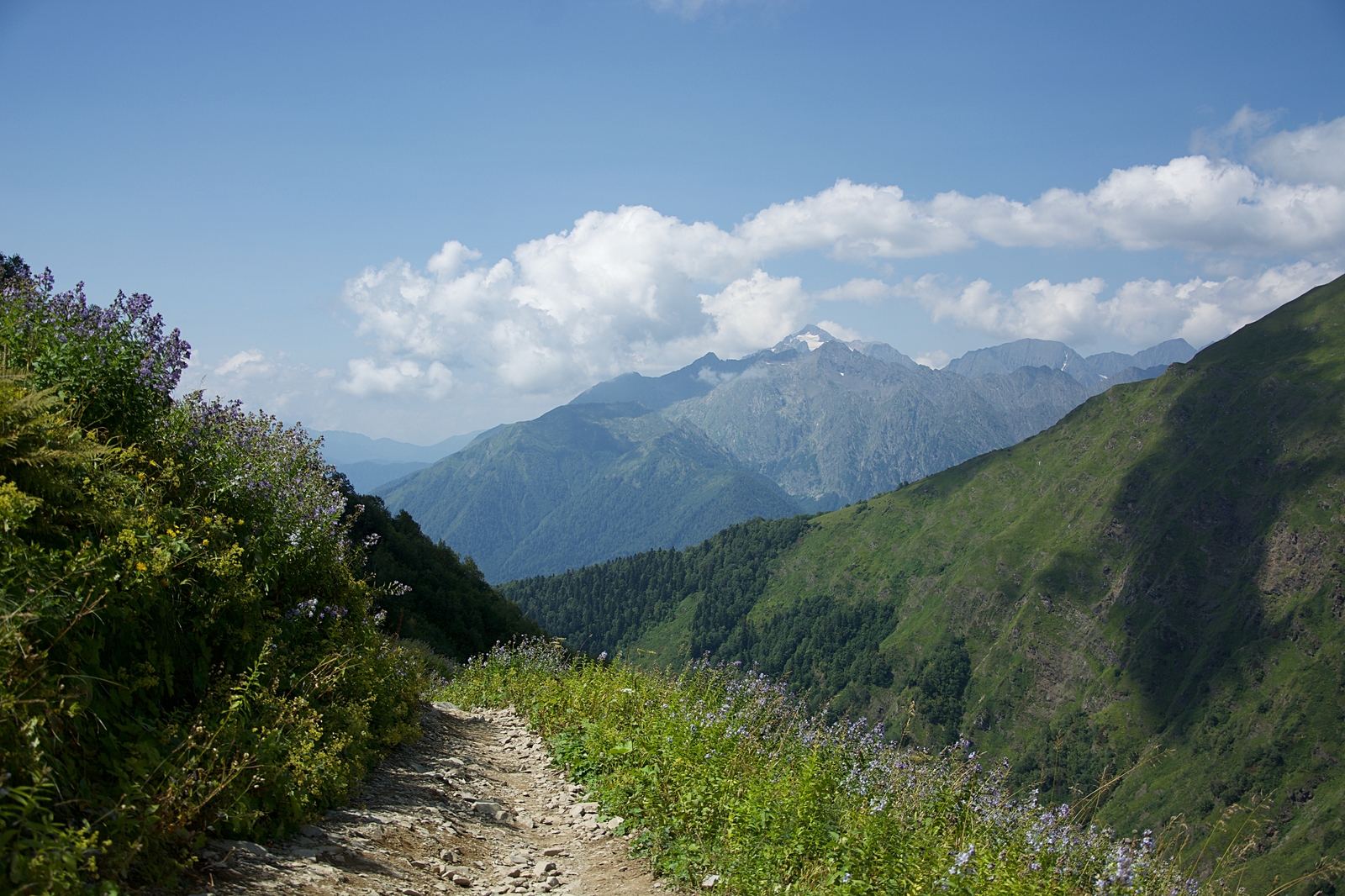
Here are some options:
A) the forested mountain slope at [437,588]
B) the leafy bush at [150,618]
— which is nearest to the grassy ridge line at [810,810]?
the leafy bush at [150,618]

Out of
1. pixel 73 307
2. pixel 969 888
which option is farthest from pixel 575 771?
pixel 73 307

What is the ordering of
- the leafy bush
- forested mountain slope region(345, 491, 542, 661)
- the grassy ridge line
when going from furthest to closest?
forested mountain slope region(345, 491, 542, 661), the grassy ridge line, the leafy bush

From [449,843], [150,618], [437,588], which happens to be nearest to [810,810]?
[449,843]

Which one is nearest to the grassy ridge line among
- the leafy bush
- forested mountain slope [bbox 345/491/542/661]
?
the leafy bush

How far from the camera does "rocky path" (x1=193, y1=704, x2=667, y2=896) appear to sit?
5395 millimetres

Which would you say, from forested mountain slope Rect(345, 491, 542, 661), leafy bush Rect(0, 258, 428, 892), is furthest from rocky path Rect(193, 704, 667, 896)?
forested mountain slope Rect(345, 491, 542, 661)

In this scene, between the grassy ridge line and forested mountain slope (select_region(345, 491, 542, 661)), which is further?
forested mountain slope (select_region(345, 491, 542, 661))

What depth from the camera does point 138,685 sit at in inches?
208

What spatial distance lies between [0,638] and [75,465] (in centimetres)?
221

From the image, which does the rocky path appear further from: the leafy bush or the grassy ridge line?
the grassy ridge line

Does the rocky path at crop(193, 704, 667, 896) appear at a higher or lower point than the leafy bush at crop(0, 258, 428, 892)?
lower

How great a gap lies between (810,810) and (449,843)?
3481 mm

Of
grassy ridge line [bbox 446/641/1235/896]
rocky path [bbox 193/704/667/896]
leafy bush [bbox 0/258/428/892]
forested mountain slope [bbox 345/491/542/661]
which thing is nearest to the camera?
leafy bush [bbox 0/258/428/892]

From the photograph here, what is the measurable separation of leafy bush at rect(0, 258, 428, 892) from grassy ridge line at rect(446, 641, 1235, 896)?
307 centimetres
